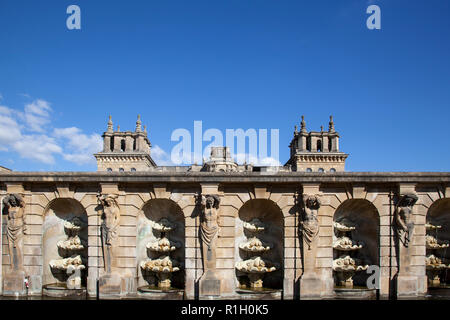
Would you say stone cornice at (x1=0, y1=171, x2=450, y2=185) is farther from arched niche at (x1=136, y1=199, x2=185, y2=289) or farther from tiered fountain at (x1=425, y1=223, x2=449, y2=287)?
tiered fountain at (x1=425, y1=223, x2=449, y2=287)

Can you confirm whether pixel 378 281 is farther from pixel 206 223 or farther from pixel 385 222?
pixel 206 223

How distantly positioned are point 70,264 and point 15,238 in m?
2.30

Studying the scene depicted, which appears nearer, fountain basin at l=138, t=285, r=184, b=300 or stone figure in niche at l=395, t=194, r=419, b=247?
stone figure in niche at l=395, t=194, r=419, b=247

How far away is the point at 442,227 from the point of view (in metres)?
13.6

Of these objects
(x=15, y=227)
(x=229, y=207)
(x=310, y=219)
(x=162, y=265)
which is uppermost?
(x=229, y=207)

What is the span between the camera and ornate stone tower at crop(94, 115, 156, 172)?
223 feet

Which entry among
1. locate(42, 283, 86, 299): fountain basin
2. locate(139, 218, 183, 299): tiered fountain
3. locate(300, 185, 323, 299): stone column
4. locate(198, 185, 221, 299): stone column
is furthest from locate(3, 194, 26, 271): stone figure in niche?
locate(300, 185, 323, 299): stone column

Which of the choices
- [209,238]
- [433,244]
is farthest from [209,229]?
[433,244]

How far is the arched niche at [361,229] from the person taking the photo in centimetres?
1291

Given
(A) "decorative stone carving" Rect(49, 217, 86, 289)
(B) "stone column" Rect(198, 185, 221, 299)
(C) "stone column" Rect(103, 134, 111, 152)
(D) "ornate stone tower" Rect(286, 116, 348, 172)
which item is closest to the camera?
(B) "stone column" Rect(198, 185, 221, 299)

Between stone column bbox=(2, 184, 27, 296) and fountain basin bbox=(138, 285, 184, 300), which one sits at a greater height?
stone column bbox=(2, 184, 27, 296)

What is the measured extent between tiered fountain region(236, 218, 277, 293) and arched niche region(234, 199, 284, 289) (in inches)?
5.3

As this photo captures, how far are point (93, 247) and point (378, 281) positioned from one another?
1111 centimetres

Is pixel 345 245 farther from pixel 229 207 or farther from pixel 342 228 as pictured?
pixel 229 207
